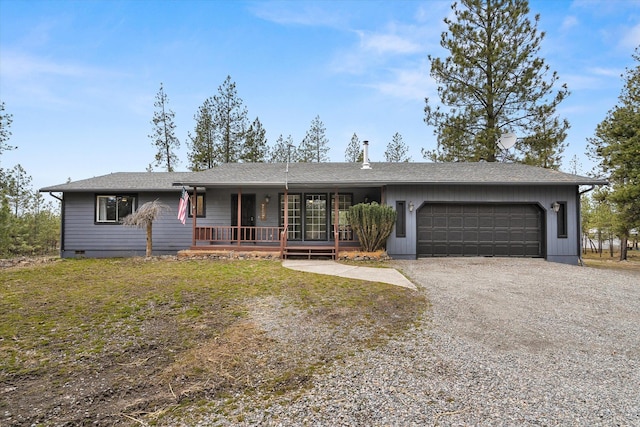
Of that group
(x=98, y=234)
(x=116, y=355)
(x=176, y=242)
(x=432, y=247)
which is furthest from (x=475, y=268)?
(x=98, y=234)

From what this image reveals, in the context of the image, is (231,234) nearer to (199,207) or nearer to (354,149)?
(199,207)

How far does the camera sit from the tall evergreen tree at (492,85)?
16625 mm

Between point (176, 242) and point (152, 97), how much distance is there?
12971 mm

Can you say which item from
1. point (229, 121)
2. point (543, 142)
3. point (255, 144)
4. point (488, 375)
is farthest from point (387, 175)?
point (229, 121)

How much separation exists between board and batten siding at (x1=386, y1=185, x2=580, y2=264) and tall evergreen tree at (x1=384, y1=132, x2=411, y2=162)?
16196mm

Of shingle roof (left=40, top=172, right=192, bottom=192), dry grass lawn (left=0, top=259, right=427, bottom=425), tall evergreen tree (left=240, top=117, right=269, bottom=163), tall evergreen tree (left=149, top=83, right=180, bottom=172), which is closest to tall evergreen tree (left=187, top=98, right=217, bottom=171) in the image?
tall evergreen tree (left=149, top=83, right=180, bottom=172)

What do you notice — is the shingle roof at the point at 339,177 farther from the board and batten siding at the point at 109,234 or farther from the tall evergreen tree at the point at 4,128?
the tall evergreen tree at the point at 4,128

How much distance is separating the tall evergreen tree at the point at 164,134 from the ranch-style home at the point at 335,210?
859cm

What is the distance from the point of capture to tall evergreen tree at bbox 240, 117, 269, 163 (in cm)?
2309

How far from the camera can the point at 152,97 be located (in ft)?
68.7

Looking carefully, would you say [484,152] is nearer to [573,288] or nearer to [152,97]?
[573,288]

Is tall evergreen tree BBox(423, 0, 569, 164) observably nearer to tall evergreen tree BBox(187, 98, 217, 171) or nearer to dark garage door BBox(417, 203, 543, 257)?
dark garage door BBox(417, 203, 543, 257)

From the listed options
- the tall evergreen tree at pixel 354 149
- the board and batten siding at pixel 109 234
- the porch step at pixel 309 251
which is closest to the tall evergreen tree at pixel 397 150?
the tall evergreen tree at pixel 354 149

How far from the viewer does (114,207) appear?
12547mm
